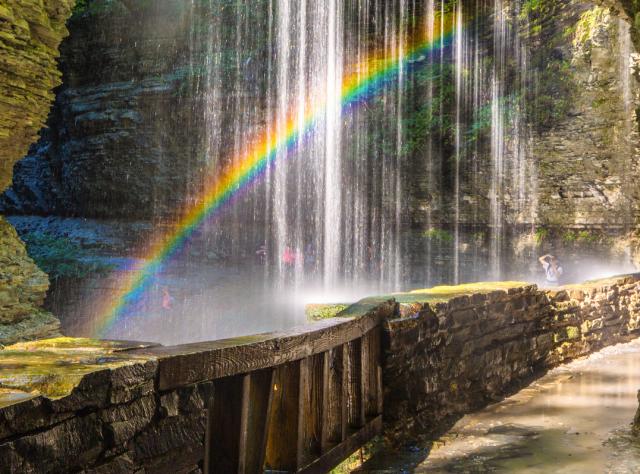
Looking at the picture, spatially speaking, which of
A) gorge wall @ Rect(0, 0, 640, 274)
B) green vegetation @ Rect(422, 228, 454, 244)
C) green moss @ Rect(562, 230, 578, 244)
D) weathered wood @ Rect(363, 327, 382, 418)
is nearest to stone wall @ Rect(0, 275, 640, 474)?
weathered wood @ Rect(363, 327, 382, 418)

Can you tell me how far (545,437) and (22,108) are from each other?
11743mm

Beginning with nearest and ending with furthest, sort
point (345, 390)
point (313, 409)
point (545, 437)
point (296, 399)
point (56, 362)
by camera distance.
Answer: point (56, 362)
point (296, 399)
point (313, 409)
point (345, 390)
point (545, 437)

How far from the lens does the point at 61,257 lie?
24.0 meters

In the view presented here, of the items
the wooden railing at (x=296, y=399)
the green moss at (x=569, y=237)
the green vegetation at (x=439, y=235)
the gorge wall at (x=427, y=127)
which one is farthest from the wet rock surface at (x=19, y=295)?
the green moss at (x=569, y=237)

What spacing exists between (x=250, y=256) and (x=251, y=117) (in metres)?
5.64

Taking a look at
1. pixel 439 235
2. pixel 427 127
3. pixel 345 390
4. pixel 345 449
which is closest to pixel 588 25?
pixel 427 127

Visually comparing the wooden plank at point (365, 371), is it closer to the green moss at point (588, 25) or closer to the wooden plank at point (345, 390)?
the wooden plank at point (345, 390)

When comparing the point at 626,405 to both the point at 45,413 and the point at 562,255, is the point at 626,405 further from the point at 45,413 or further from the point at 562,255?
the point at 562,255

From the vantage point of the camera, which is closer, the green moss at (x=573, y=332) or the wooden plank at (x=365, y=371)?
the wooden plank at (x=365, y=371)

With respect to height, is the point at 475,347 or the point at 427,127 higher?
the point at 427,127

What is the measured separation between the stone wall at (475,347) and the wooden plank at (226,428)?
186 cm

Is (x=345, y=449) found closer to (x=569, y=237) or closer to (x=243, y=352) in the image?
(x=243, y=352)

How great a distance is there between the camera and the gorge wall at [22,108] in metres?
11.9

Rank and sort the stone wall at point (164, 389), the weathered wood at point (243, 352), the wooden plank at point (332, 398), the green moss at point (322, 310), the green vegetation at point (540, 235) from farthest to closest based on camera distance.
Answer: the green vegetation at point (540, 235) < the green moss at point (322, 310) < the wooden plank at point (332, 398) < the weathered wood at point (243, 352) < the stone wall at point (164, 389)
